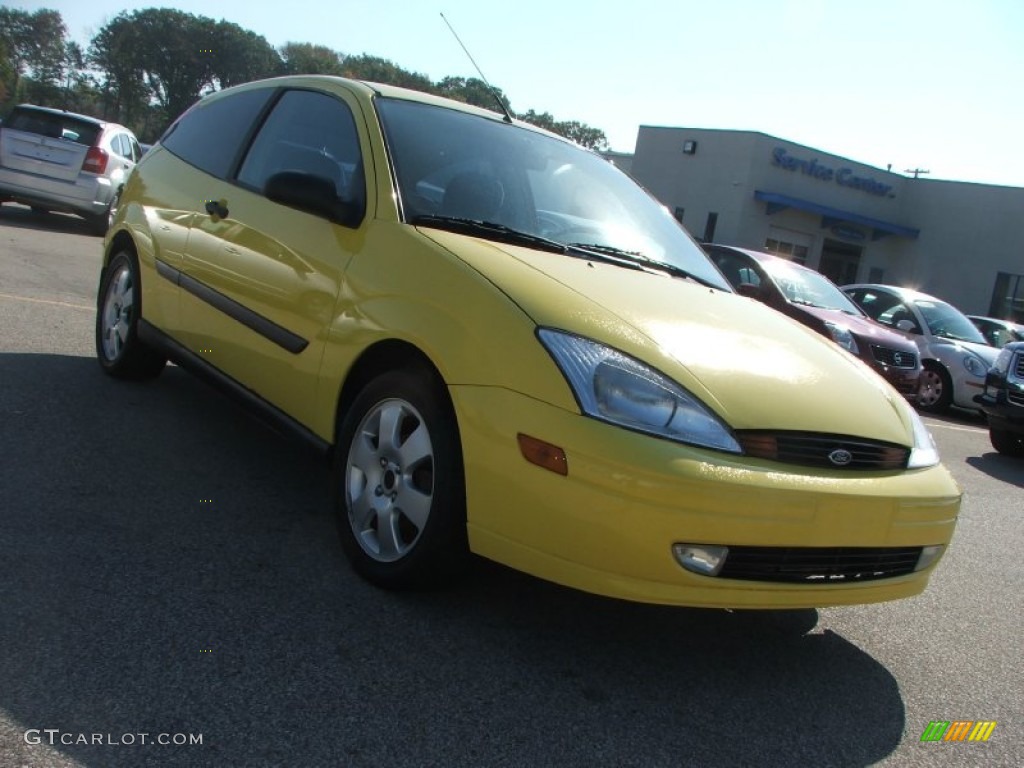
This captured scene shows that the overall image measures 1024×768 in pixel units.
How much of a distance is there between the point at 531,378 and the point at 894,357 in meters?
9.21

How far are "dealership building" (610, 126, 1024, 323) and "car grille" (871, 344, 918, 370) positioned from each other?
71.3 ft

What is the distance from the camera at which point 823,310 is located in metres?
10.6

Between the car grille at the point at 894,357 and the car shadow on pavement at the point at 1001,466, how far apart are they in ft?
5.90

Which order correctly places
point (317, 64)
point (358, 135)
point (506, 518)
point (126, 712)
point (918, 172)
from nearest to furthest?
point (126, 712) < point (506, 518) < point (358, 135) < point (918, 172) < point (317, 64)

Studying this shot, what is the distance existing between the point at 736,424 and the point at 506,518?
2.29 feet

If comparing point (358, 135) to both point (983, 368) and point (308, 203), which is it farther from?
point (983, 368)

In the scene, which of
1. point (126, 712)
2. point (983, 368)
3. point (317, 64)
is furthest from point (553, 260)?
point (317, 64)

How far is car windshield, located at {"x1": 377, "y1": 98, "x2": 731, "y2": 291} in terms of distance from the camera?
3.58 meters

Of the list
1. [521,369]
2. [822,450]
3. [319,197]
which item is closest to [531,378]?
[521,369]

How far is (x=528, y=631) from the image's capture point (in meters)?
3.02

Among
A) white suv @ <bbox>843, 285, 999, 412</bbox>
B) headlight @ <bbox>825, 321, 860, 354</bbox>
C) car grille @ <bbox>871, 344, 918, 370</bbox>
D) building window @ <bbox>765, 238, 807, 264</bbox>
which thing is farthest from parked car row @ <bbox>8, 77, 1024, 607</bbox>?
building window @ <bbox>765, 238, 807, 264</bbox>

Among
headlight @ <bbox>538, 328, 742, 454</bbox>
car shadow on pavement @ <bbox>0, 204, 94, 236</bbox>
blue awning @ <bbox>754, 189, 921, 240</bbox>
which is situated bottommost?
car shadow on pavement @ <bbox>0, 204, 94, 236</bbox>

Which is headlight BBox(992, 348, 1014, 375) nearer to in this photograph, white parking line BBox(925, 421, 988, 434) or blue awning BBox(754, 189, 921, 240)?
white parking line BBox(925, 421, 988, 434)

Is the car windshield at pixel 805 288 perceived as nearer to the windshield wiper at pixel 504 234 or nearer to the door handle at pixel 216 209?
the windshield wiper at pixel 504 234
